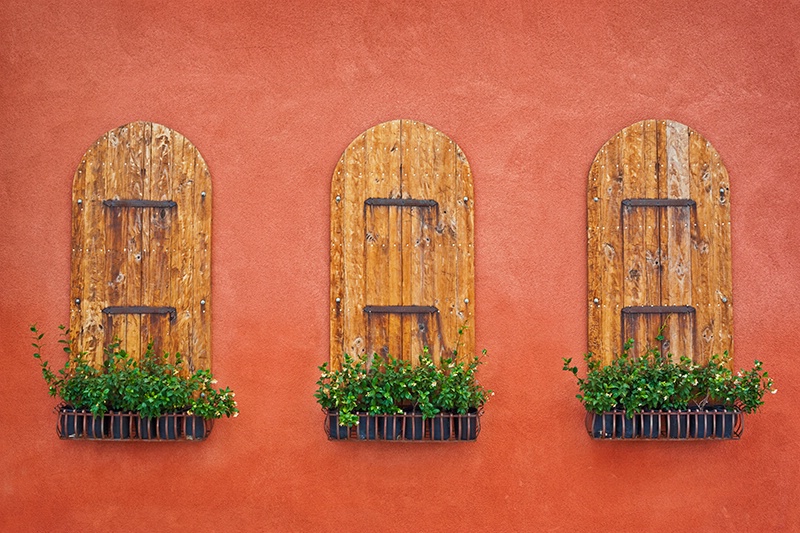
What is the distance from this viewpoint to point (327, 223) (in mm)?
4375

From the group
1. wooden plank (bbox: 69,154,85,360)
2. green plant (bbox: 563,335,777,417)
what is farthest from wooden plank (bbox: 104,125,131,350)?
green plant (bbox: 563,335,777,417)

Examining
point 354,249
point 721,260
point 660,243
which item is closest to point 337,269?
point 354,249

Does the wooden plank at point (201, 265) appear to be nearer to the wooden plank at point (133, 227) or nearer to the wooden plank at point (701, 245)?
the wooden plank at point (133, 227)

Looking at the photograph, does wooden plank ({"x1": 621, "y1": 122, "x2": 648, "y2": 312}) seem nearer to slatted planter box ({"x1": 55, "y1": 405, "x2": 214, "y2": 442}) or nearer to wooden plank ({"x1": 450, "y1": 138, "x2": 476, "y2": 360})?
wooden plank ({"x1": 450, "y1": 138, "x2": 476, "y2": 360})

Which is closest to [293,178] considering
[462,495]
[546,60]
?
A: [546,60]

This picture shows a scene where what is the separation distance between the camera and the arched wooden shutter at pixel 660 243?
14.3 feet

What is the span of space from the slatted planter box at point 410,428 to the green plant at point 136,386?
60 cm

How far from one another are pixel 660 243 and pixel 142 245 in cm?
255

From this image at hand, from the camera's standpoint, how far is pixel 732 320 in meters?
4.36

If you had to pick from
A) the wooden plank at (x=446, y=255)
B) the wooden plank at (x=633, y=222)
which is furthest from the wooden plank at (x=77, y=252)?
the wooden plank at (x=633, y=222)

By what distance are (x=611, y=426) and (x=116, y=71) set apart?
Answer: 117 inches

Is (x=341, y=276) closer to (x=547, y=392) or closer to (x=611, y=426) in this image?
(x=547, y=392)

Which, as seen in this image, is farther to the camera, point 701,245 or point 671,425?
point 701,245

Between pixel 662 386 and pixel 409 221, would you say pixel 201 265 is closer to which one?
pixel 409 221
